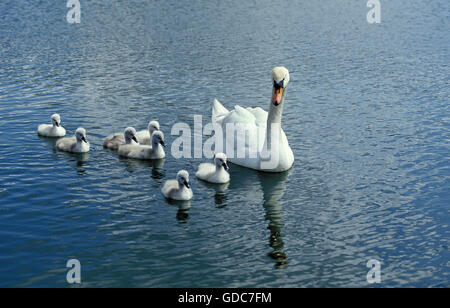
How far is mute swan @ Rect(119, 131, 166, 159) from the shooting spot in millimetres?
19587

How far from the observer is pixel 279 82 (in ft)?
60.3

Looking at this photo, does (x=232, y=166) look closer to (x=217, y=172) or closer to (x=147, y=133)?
(x=217, y=172)

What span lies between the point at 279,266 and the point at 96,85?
55.7 ft

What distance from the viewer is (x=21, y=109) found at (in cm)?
2477

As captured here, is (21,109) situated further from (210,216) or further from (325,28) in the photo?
(325,28)

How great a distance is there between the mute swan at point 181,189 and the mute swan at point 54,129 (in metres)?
6.34

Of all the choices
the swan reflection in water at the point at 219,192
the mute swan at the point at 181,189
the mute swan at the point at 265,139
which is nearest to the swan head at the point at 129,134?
the mute swan at the point at 265,139

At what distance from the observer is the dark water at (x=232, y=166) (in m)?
13.6

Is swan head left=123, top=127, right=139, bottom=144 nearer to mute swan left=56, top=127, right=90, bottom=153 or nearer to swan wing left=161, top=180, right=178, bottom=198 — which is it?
mute swan left=56, top=127, right=90, bottom=153
